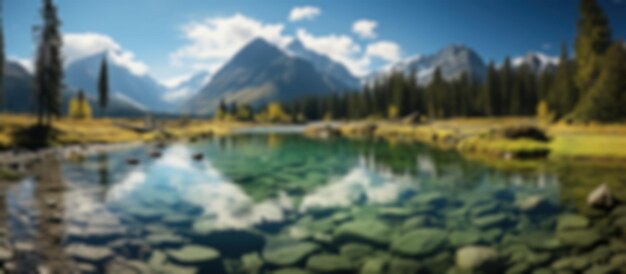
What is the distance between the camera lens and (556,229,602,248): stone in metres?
10.7

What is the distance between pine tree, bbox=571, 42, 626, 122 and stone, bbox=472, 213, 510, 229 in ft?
126

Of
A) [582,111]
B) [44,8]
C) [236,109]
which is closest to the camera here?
[582,111]

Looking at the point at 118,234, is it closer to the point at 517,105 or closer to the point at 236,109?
the point at 517,105

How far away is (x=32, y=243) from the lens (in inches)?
421

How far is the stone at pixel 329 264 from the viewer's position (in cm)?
913

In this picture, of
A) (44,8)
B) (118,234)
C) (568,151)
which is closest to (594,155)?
(568,151)

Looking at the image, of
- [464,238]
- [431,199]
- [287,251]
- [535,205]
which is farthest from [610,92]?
[287,251]

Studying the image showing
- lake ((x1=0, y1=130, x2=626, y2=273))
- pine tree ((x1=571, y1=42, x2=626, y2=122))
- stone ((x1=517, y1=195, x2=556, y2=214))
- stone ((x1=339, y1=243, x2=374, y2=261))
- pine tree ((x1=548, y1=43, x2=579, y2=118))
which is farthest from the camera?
pine tree ((x1=548, y1=43, x2=579, y2=118))

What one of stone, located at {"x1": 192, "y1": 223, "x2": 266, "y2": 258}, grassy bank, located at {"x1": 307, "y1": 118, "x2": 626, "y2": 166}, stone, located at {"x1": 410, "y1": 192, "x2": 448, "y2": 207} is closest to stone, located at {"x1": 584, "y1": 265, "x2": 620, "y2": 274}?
stone, located at {"x1": 410, "y1": 192, "x2": 448, "y2": 207}

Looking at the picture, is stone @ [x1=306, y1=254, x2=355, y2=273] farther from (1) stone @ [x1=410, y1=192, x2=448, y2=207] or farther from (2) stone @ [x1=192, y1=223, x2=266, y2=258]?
(1) stone @ [x1=410, y1=192, x2=448, y2=207]

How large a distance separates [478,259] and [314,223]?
584 centimetres

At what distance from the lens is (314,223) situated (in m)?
13.4

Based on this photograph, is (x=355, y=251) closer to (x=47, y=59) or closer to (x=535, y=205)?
(x=535, y=205)

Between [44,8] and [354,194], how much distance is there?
56402 mm
